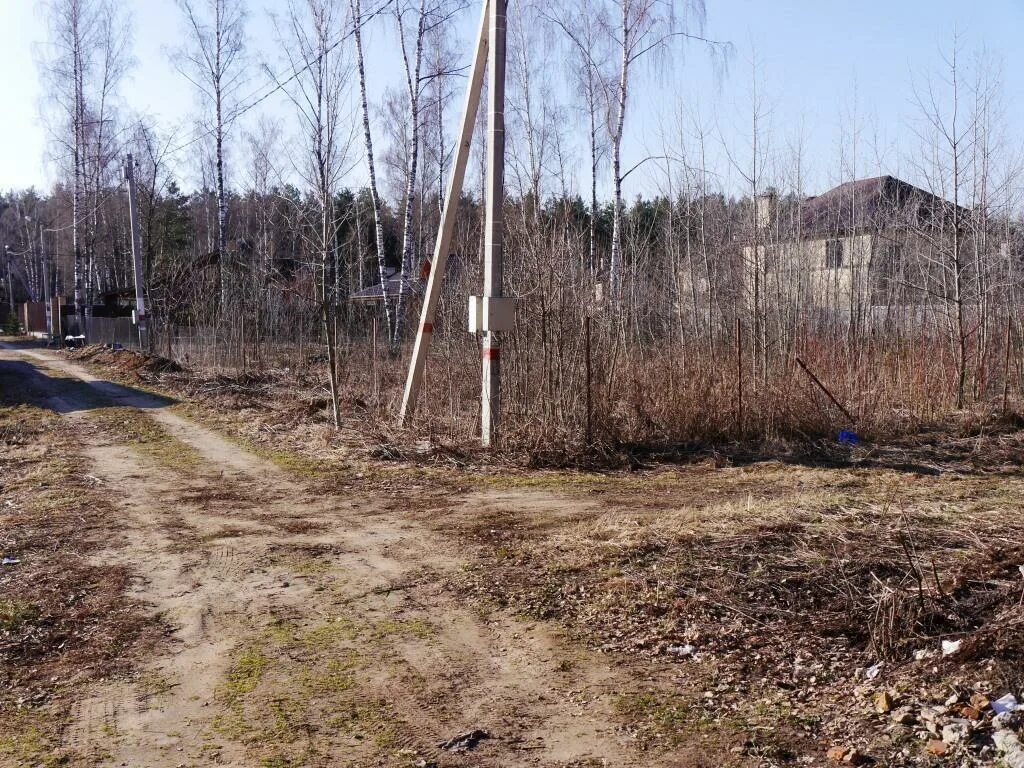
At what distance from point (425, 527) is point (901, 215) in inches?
631

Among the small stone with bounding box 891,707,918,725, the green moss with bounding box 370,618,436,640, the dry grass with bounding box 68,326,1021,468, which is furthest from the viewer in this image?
the dry grass with bounding box 68,326,1021,468

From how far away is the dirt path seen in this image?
3.78 m

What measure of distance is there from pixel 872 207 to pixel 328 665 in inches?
997

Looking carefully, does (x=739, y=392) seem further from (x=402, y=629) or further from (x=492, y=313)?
(x=402, y=629)

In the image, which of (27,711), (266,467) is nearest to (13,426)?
A: (266,467)

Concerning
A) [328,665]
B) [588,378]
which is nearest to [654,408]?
[588,378]

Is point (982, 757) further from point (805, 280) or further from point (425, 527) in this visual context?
point (805, 280)

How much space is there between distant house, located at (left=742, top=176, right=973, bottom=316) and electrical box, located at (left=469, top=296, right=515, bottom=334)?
5.80 meters

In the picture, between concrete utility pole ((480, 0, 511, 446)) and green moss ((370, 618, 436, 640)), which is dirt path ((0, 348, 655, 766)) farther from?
concrete utility pole ((480, 0, 511, 446))

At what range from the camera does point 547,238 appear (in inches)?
442

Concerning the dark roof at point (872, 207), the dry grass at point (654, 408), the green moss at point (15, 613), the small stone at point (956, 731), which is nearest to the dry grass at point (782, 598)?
the small stone at point (956, 731)

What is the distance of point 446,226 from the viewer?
11.7 metres

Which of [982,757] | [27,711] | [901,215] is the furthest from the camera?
[901,215]

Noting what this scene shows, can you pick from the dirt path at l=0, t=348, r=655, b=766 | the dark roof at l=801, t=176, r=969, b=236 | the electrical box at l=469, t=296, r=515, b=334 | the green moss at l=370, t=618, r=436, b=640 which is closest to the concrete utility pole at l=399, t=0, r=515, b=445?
the electrical box at l=469, t=296, r=515, b=334
